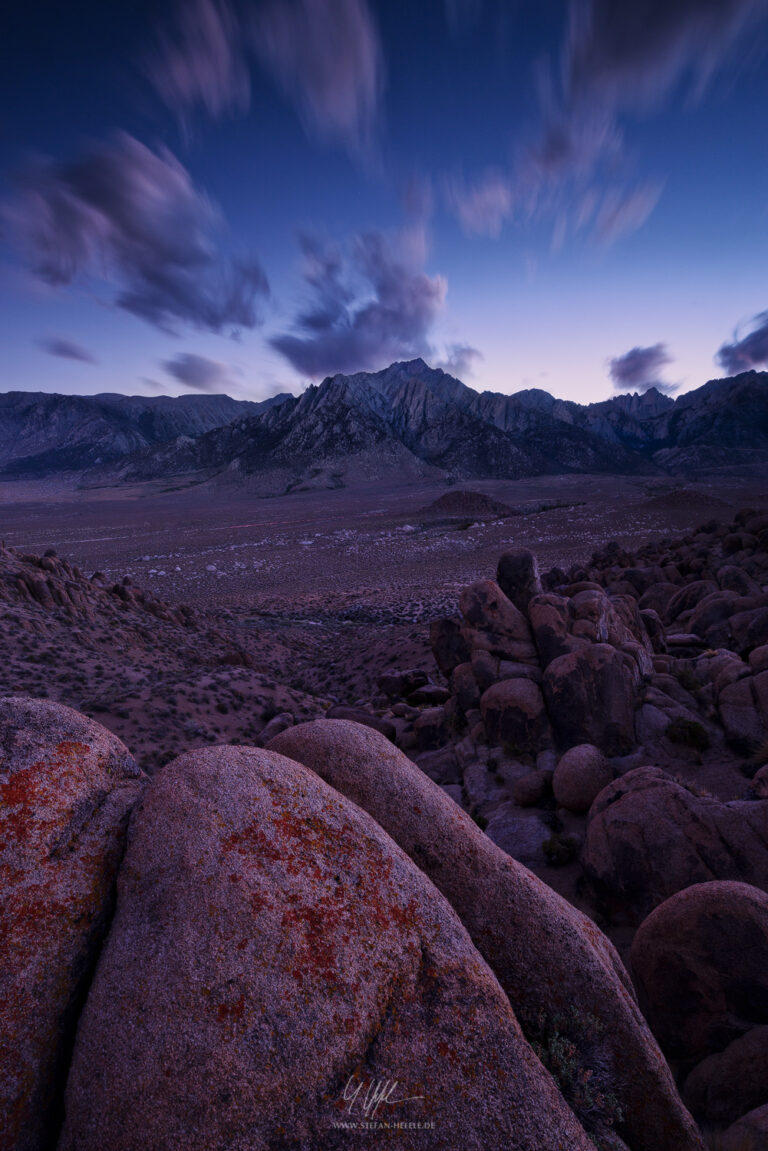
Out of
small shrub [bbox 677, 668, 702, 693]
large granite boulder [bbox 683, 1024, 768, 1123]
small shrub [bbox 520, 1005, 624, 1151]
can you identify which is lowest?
large granite boulder [bbox 683, 1024, 768, 1123]

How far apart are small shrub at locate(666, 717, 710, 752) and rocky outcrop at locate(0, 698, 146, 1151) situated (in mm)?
9668

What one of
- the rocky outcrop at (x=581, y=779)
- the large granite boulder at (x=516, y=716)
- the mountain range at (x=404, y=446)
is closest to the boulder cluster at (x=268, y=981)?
the rocky outcrop at (x=581, y=779)

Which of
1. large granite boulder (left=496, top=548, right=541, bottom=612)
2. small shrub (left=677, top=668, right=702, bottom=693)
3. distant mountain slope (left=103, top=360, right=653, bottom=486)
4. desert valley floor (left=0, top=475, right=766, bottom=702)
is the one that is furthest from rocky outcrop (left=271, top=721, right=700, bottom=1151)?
distant mountain slope (left=103, top=360, right=653, bottom=486)

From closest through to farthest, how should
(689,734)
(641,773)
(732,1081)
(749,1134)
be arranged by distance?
(749,1134) → (732,1081) → (641,773) → (689,734)

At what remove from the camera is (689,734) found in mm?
9602

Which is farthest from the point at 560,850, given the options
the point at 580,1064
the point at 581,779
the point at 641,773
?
the point at 580,1064

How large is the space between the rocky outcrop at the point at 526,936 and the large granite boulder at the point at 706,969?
0.97 meters

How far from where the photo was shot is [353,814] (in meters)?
3.71

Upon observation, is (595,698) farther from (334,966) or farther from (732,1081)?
(334,966)

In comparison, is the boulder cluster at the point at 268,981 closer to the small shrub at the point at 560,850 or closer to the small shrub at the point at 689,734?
the small shrub at the point at 560,850

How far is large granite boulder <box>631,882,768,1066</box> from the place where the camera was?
4734 mm

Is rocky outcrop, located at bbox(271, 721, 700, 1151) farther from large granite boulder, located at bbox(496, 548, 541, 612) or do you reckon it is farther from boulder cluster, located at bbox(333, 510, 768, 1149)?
large granite boulder, located at bbox(496, 548, 541, 612)

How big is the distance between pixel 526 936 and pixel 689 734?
7.46m

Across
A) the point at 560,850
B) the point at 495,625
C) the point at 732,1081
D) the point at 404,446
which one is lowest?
the point at 560,850
